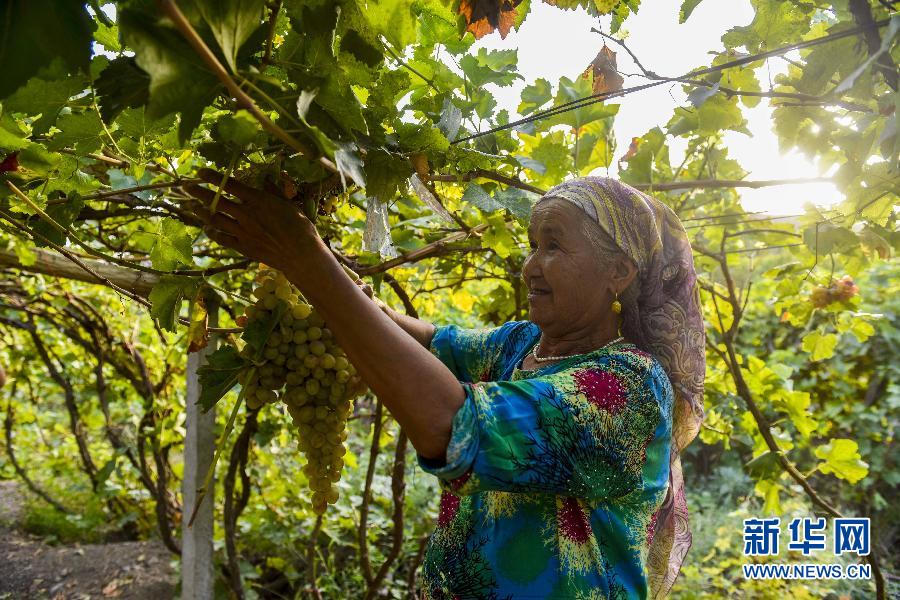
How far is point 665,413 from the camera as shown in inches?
50.5

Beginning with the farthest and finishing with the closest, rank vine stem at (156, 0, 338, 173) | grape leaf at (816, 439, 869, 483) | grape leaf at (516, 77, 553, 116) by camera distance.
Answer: grape leaf at (816, 439, 869, 483) < grape leaf at (516, 77, 553, 116) < vine stem at (156, 0, 338, 173)

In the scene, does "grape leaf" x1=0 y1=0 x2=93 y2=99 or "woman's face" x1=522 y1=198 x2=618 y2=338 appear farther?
"woman's face" x1=522 y1=198 x2=618 y2=338

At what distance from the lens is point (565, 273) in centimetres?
142

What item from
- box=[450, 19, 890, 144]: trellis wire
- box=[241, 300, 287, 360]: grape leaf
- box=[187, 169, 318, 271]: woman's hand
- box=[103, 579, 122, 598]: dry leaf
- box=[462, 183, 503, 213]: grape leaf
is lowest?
box=[103, 579, 122, 598]: dry leaf

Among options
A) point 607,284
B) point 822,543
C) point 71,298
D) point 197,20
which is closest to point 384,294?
point 71,298

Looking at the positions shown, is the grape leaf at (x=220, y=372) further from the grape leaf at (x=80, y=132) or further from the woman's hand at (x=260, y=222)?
the grape leaf at (x=80, y=132)

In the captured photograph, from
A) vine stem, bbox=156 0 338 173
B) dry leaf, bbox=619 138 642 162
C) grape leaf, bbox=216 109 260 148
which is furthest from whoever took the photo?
dry leaf, bbox=619 138 642 162

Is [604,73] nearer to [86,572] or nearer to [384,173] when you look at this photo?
[384,173]

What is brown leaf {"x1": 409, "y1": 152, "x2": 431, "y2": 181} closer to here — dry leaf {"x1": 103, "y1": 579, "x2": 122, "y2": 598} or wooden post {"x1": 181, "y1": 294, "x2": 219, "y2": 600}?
wooden post {"x1": 181, "y1": 294, "x2": 219, "y2": 600}

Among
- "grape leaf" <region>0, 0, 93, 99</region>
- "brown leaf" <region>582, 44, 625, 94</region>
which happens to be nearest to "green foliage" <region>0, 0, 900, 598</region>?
"grape leaf" <region>0, 0, 93, 99</region>

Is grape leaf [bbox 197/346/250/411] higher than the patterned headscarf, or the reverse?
the patterned headscarf

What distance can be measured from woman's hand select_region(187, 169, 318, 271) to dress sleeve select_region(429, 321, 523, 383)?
2.82 ft

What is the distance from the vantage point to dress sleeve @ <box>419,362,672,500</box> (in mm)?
1018

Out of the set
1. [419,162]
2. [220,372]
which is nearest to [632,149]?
[419,162]
